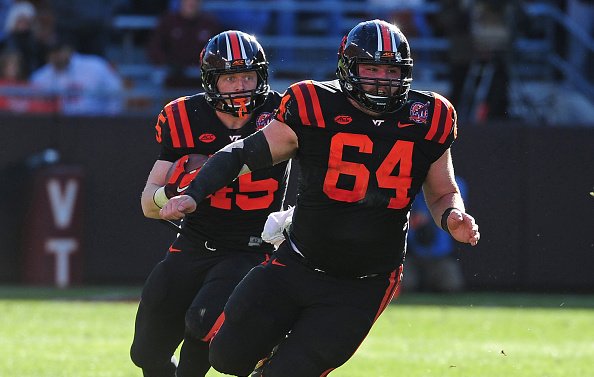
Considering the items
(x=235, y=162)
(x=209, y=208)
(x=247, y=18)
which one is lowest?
(x=247, y=18)

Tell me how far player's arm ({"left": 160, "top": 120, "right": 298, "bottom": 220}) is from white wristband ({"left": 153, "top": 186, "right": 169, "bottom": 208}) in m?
0.63

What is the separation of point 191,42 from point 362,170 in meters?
8.63

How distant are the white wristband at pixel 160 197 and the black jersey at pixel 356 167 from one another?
827mm

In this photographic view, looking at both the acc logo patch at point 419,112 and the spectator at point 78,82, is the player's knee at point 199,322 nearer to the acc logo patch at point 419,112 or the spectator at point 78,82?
the acc logo patch at point 419,112

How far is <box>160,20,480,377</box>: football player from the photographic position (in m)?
5.43

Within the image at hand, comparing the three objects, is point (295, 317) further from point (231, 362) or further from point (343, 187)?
point (343, 187)

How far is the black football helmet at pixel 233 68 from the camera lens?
21.0 ft

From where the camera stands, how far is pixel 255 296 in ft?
17.9

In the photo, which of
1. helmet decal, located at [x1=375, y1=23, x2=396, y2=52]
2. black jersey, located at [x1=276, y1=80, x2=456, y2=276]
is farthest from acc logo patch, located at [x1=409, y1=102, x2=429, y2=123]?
helmet decal, located at [x1=375, y1=23, x2=396, y2=52]

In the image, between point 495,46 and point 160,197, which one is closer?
point 160,197

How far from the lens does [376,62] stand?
17.9 ft

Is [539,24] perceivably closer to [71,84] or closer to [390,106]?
[71,84]

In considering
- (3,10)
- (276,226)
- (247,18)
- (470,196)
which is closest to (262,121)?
(276,226)

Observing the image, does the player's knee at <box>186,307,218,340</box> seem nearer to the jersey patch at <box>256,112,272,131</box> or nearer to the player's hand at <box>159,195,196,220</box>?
the player's hand at <box>159,195,196,220</box>
